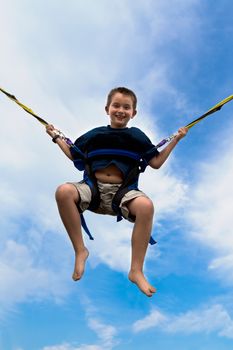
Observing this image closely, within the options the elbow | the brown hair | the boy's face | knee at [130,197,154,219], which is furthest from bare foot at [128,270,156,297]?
the brown hair

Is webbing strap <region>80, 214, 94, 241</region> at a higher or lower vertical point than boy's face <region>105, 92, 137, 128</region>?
lower

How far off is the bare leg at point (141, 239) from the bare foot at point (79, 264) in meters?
0.59

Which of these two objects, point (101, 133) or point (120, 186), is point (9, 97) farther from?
point (120, 186)

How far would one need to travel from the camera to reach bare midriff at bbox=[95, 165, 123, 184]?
20.5 ft

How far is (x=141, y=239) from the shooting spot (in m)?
5.80

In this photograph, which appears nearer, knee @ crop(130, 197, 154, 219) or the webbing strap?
knee @ crop(130, 197, 154, 219)

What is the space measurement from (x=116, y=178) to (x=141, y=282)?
132 centimetres

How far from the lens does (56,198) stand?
5.89 metres

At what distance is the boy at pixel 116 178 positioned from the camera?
5.84m

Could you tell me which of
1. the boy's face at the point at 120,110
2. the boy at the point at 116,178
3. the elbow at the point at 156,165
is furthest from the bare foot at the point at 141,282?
the boy's face at the point at 120,110

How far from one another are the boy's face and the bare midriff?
0.60m

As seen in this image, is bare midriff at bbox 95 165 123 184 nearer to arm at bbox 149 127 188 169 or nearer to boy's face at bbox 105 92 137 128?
arm at bbox 149 127 188 169

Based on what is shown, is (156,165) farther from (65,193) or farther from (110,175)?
(65,193)

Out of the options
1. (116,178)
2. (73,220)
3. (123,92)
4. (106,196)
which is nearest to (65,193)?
(73,220)
